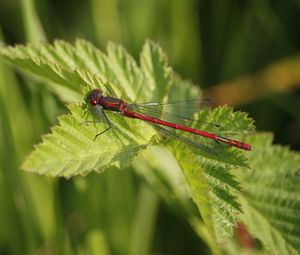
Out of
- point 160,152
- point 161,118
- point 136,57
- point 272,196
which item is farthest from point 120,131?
point 136,57

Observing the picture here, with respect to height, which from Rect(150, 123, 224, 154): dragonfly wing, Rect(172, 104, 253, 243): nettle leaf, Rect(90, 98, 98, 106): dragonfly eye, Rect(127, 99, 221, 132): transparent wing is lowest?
Rect(172, 104, 253, 243): nettle leaf

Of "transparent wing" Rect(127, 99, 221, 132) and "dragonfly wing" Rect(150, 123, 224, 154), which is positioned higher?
"transparent wing" Rect(127, 99, 221, 132)

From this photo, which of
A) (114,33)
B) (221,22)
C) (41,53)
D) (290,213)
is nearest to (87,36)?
(114,33)

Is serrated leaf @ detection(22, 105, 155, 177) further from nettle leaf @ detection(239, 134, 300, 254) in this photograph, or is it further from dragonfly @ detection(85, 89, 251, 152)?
nettle leaf @ detection(239, 134, 300, 254)

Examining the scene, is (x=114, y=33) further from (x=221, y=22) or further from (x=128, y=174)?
(x=128, y=174)

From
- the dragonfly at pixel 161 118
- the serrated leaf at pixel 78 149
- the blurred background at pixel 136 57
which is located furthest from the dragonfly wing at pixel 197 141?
the blurred background at pixel 136 57

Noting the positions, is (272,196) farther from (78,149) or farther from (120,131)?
(78,149)

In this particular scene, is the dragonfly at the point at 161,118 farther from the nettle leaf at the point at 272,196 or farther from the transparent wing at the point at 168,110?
the nettle leaf at the point at 272,196

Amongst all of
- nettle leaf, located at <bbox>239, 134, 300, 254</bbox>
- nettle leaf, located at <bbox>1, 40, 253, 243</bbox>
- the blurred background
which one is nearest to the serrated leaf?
nettle leaf, located at <bbox>1, 40, 253, 243</bbox>
